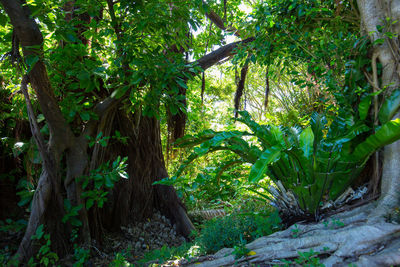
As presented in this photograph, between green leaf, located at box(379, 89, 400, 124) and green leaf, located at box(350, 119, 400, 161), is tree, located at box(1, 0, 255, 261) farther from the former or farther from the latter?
green leaf, located at box(379, 89, 400, 124)

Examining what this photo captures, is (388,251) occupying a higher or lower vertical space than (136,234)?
A: lower

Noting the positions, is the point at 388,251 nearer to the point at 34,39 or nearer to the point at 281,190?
the point at 281,190

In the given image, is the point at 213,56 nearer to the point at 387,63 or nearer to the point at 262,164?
the point at 387,63

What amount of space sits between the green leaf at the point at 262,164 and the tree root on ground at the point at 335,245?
0.50m

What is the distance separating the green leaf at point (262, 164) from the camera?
1983 mm

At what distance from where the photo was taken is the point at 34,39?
2455 millimetres

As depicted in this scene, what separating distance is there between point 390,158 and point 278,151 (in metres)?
0.98

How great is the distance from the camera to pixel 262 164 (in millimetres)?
2043

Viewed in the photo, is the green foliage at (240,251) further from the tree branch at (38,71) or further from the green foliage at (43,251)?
the tree branch at (38,71)

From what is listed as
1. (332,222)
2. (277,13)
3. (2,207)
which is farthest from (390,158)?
(2,207)

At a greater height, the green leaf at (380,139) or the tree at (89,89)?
the tree at (89,89)

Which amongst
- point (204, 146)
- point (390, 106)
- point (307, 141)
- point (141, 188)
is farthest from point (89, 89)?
point (390, 106)

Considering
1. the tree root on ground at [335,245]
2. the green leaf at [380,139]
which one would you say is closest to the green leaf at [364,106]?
the green leaf at [380,139]

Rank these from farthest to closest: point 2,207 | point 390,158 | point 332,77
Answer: point 2,207 → point 332,77 → point 390,158
